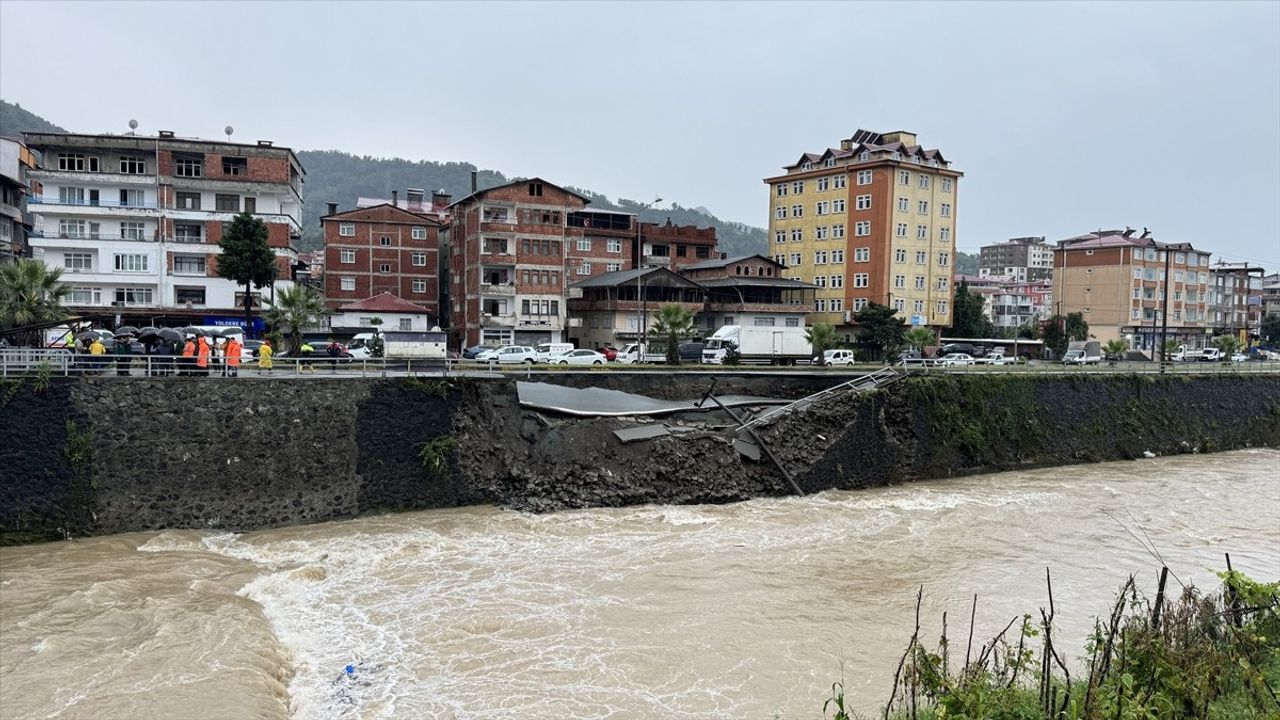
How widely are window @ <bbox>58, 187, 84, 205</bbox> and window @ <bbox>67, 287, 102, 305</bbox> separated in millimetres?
5357

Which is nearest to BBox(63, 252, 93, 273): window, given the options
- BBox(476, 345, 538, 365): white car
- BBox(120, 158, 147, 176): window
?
BBox(120, 158, 147, 176): window

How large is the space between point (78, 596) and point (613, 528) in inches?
480

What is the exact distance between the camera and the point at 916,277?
68.5m

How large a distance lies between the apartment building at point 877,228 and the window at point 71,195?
52964 millimetres

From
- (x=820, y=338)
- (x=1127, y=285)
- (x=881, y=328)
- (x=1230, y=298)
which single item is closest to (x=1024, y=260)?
(x=1230, y=298)

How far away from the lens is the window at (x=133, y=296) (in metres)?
52.0

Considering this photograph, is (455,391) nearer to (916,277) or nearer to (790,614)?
(790,614)

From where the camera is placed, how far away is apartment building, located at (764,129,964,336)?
219 feet

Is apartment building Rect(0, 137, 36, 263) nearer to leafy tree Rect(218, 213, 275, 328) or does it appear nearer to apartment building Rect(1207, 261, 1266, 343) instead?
leafy tree Rect(218, 213, 275, 328)

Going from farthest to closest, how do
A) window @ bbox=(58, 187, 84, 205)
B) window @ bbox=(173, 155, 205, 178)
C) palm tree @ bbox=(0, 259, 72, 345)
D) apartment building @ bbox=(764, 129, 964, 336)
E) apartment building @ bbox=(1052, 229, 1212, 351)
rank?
apartment building @ bbox=(1052, 229, 1212, 351)
apartment building @ bbox=(764, 129, 964, 336)
window @ bbox=(173, 155, 205, 178)
window @ bbox=(58, 187, 84, 205)
palm tree @ bbox=(0, 259, 72, 345)

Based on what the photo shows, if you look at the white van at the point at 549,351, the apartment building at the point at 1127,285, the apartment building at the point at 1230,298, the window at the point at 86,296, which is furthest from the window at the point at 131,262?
the apartment building at the point at 1230,298

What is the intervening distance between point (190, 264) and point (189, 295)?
1.98m

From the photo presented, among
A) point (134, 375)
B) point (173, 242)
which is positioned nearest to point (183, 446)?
point (134, 375)

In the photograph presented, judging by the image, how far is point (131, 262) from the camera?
52062 mm
